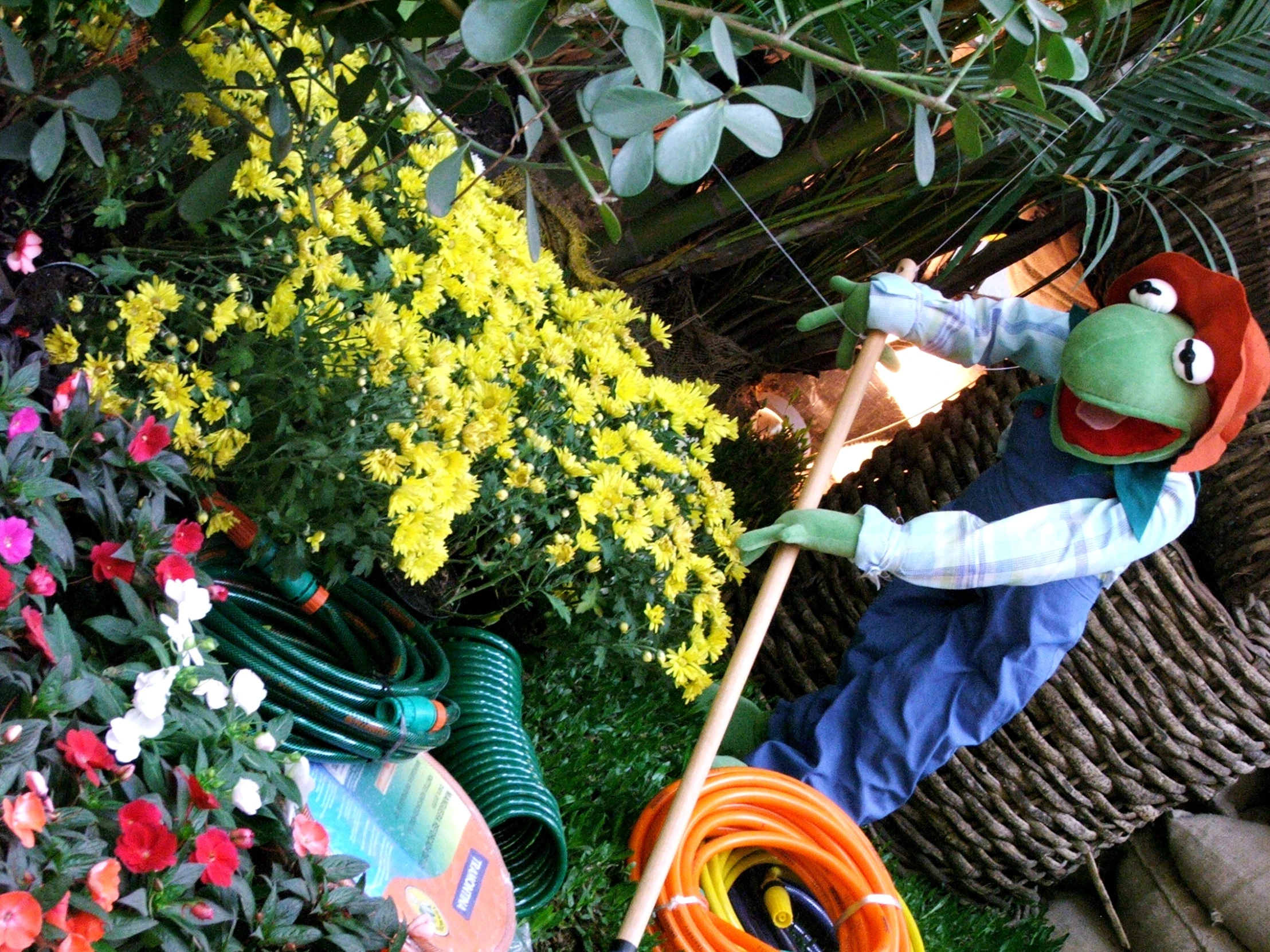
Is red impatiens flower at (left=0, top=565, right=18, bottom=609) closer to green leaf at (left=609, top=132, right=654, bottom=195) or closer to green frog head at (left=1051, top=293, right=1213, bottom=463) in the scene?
green leaf at (left=609, top=132, right=654, bottom=195)

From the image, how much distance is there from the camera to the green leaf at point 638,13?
0.78 metres

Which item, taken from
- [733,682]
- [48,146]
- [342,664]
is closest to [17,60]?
[48,146]

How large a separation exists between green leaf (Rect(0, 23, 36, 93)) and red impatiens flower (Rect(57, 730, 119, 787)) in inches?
19.0

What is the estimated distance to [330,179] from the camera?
130cm

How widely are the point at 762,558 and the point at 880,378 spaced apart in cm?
90

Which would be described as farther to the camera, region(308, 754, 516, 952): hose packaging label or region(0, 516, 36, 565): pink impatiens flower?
region(308, 754, 516, 952): hose packaging label

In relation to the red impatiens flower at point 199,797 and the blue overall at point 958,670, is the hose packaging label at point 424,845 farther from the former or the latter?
the blue overall at point 958,670

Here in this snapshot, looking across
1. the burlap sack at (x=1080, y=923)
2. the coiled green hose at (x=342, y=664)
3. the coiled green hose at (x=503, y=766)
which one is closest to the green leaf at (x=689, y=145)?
the coiled green hose at (x=342, y=664)

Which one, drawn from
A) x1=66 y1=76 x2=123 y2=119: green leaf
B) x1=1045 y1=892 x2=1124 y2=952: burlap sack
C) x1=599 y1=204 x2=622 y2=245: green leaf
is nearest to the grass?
x1=1045 y1=892 x2=1124 y2=952: burlap sack

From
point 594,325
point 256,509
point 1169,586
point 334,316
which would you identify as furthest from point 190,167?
point 1169,586

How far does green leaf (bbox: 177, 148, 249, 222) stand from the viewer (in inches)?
39.6

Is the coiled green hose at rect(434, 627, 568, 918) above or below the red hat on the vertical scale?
below

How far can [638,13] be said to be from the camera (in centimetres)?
79

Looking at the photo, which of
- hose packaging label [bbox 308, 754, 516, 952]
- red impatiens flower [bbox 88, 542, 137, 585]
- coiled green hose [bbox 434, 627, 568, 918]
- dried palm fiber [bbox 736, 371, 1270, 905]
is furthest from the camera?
dried palm fiber [bbox 736, 371, 1270, 905]
